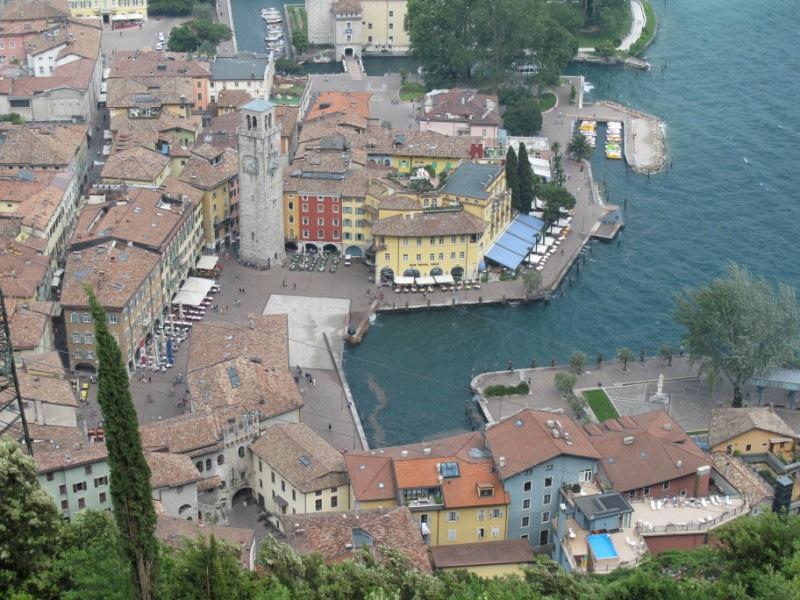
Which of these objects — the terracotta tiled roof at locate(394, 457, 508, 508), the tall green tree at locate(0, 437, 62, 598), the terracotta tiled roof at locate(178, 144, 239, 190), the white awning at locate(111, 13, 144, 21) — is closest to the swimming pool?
the terracotta tiled roof at locate(394, 457, 508, 508)

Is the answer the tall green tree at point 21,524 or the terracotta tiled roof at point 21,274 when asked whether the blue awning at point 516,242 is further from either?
the tall green tree at point 21,524

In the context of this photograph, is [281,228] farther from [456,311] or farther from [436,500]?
[436,500]

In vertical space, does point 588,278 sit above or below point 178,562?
below

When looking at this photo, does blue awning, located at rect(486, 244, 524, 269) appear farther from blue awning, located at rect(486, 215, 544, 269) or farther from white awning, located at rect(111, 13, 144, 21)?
white awning, located at rect(111, 13, 144, 21)

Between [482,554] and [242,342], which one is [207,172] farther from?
[482,554]

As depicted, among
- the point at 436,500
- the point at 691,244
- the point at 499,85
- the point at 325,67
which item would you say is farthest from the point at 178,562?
the point at 325,67

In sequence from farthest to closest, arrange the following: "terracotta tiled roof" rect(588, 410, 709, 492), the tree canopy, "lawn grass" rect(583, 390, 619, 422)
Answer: the tree canopy → "lawn grass" rect(583, 390, 619, 422) → "terracotta tiled roof" rect(588, 410, 709, 492)

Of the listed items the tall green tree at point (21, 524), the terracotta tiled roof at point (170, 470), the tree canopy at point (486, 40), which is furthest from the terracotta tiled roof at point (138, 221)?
the tree canopy at point (486, 40)
